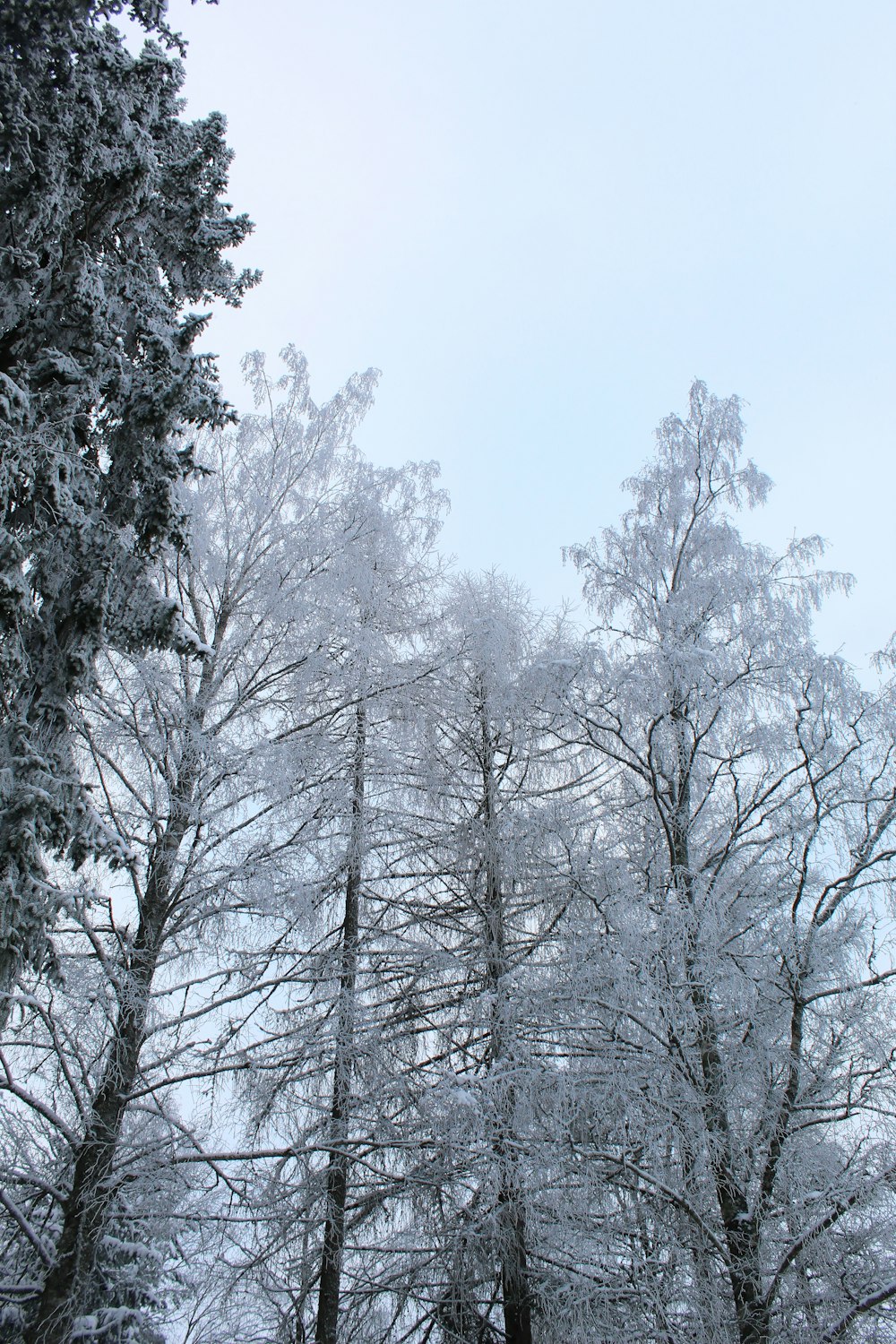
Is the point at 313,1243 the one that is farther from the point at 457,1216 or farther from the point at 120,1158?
the point at 120,1158

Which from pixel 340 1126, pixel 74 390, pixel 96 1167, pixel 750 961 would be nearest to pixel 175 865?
pixel 96 1167

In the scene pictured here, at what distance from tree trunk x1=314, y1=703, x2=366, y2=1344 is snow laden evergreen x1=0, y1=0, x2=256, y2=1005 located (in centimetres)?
301

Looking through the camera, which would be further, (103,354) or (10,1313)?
(10,1313)

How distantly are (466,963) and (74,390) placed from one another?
562 centimetres

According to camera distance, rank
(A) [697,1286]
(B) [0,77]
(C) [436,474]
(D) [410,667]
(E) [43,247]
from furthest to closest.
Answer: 1. (C) [436,474]
2. (D) [410,667]
3. (E) [43,247]
4. (A) [697,1286]
5. (B) [0,77]

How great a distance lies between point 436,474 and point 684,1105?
7.25 meters

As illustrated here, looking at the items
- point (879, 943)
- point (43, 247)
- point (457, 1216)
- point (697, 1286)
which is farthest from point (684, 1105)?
point (43, 247)

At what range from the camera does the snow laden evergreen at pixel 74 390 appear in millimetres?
4223

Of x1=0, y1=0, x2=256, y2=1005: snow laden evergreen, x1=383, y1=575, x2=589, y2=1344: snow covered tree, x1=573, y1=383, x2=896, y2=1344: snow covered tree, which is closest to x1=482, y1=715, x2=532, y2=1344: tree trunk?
x1=383, y1=575, x2=589, y2=1344: snow covered tree

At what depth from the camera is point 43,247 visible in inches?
203

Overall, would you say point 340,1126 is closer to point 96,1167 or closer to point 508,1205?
point 508,1205

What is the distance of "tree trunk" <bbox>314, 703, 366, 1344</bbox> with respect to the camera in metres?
6.26

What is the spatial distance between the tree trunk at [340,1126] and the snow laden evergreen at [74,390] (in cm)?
301

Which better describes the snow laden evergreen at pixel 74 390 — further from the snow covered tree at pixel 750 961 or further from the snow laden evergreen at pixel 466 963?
the snow covered tree at pixel 750 961
